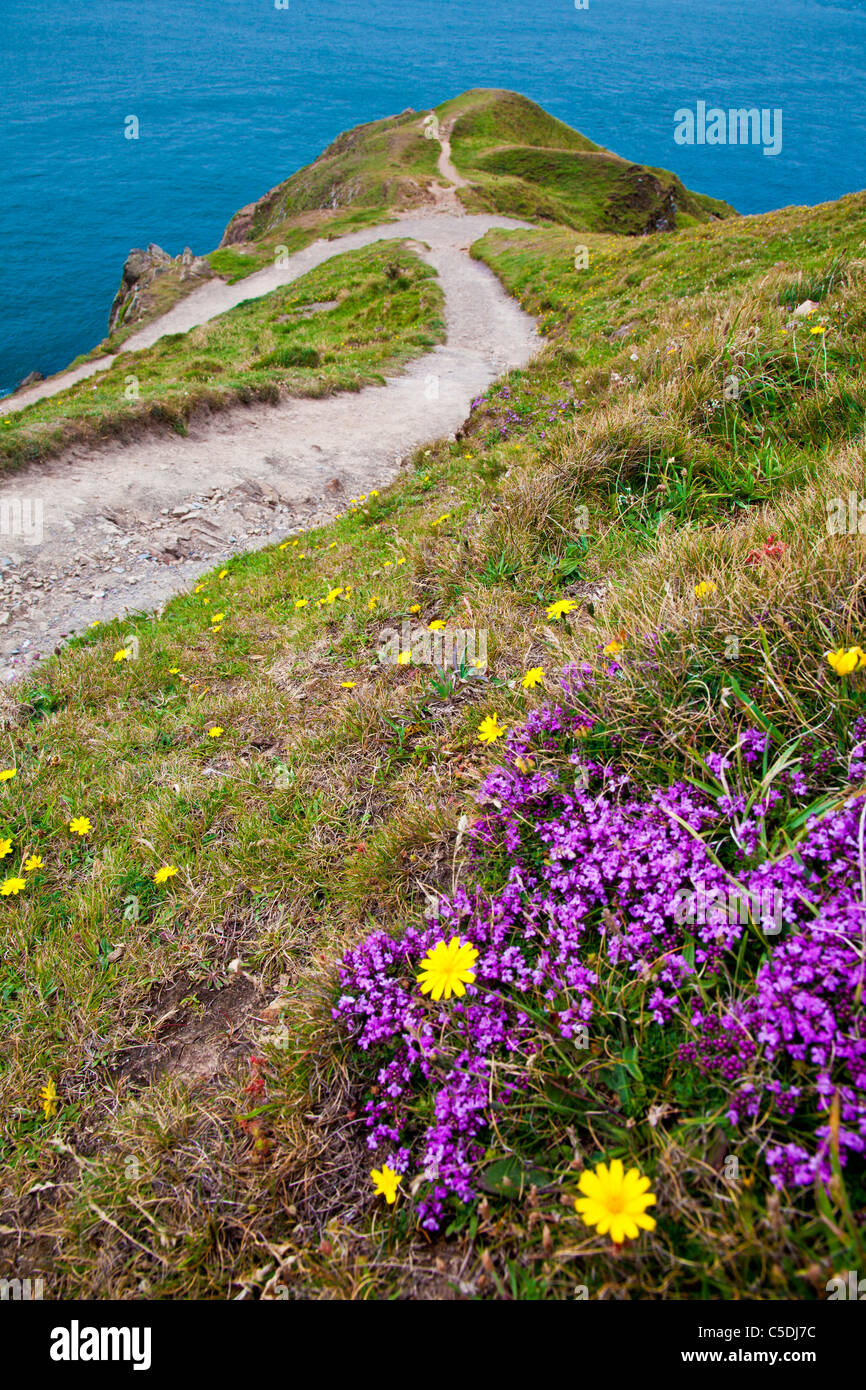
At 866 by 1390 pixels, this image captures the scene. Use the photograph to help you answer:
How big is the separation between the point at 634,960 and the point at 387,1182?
0.96 m

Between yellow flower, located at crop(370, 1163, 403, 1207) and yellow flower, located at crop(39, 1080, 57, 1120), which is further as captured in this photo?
yellow flower, located at crop(39, 1080, 57, 1120)

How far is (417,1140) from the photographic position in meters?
2.01

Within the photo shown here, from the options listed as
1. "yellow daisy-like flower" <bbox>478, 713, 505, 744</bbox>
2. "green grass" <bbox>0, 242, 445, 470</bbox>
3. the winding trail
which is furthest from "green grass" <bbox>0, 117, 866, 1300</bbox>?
"green grass" <bbox>0, 242, 445, 470</bbox>

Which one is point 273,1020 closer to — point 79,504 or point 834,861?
point 834,861

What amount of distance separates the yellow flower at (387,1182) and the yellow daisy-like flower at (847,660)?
2090 mm

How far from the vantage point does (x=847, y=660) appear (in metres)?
2.13

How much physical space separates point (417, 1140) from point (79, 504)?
12.4 m

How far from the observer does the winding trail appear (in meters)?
9.52

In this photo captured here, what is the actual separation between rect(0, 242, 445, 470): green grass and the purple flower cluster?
1346cm

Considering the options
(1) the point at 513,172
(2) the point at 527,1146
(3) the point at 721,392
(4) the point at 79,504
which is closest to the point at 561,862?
(2) the point at 527,1146

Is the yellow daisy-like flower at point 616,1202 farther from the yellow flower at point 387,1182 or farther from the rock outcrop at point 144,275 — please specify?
the rock outcrop at point 144,275

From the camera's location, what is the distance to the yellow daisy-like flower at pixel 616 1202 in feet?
4.78

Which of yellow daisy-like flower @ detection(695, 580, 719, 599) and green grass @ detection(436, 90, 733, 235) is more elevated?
green grass @ detection(436, 90, 733, 235)

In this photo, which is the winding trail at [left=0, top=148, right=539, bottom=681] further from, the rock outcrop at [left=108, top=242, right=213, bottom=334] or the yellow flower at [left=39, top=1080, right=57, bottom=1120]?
the rock outcrop at [left=108, top=242, right=213, bottom=334]
